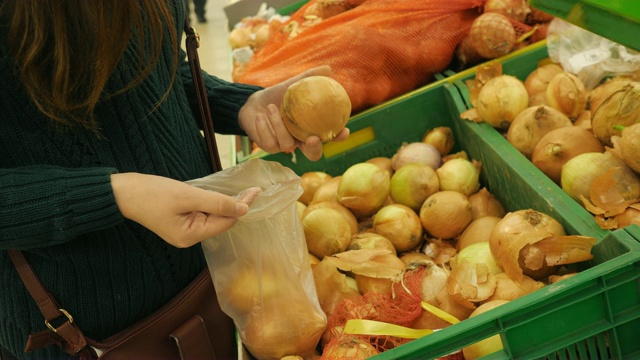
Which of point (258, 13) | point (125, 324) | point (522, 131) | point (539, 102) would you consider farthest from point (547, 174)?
point (258, 13)

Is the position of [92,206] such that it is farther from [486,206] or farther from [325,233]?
[486,206]

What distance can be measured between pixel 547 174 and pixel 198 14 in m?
7.10

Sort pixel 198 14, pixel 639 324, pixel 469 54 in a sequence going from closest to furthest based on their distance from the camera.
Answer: pixel 639 324 < pixel 469 54 < pixel 198 14

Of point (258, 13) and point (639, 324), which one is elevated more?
point (639, 324)

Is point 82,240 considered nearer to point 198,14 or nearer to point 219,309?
point 219,309

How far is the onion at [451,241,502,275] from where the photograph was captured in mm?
1529

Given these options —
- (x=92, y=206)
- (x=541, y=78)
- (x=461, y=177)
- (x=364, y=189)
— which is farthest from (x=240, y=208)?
(x=541, y=78)

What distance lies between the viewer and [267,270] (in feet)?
4.33

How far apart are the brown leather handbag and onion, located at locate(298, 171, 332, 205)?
2.76 feet

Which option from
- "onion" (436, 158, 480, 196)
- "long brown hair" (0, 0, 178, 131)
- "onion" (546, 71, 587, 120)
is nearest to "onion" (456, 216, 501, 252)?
"onion" (436, 158, 480, 196)

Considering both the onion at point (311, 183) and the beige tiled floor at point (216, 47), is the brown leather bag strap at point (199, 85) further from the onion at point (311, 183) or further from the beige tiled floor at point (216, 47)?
the beige tiled floor at point (216, 47)

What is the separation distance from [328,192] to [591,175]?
0.90 meters

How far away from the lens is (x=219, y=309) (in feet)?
4.61

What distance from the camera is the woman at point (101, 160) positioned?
101cm
